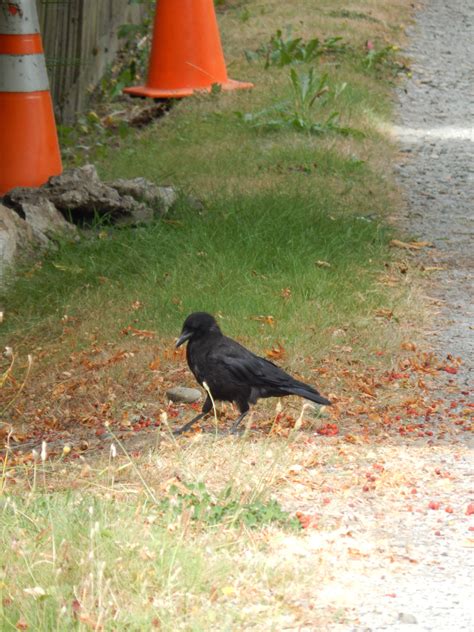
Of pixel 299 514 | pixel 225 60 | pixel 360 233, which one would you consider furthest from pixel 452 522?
pixel 225 60

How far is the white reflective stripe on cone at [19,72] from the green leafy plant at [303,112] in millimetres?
2080

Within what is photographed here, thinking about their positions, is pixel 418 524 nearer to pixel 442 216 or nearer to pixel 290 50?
pixel 442 216

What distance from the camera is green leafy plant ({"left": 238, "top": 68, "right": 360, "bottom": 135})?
9.38m

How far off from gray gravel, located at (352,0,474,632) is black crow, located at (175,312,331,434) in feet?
2.11

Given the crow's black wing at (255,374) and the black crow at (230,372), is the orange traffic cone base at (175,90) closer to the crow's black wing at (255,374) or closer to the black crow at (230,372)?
the black crow at (230,372)

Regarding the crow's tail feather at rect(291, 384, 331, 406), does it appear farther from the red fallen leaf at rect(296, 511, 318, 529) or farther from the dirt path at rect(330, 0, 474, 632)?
the red fallen leaf at rect(296, 511, 318, 529)

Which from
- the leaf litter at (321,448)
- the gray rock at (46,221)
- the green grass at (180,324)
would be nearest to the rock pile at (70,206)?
the gray rock at (46,221)

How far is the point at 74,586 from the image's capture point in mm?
2721

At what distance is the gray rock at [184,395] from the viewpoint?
4984mm

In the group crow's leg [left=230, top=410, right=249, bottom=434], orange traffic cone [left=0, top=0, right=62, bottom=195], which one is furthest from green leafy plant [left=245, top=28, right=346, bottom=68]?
crow's leg [left=230, top=410, right=249, bottom=434]

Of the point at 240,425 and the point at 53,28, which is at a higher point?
the point at 53,28

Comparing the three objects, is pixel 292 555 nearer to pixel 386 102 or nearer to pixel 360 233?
pixel 360 233

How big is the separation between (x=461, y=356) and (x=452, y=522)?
78.7 inches

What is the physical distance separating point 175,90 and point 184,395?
6.02m
